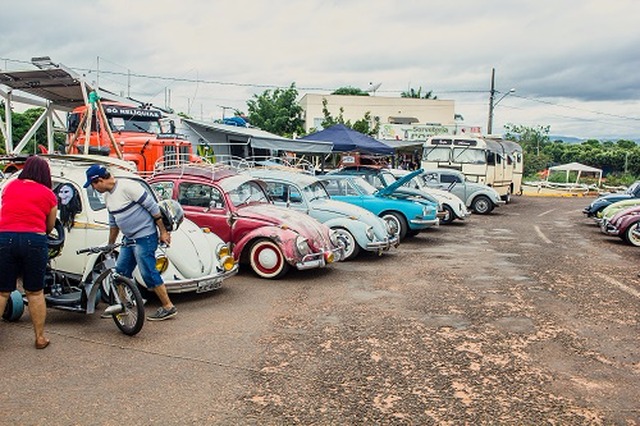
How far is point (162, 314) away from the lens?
653 centimetres

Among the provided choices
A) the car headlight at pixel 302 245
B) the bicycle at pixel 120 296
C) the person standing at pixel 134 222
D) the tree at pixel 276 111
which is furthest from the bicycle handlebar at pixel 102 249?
the tree at pixel 276 111

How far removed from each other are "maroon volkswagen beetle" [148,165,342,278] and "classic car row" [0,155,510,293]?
0.02m

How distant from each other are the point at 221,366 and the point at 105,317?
203 centimetres

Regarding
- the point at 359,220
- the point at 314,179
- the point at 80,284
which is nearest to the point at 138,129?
the point at 314,179

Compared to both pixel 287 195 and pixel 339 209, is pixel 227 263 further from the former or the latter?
pixel 339 209

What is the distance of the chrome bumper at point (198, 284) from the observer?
23.2 ft

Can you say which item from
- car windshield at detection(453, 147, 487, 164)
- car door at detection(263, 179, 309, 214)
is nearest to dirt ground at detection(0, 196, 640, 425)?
car door at detection(263, 179, 309, 214)

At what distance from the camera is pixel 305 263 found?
8.90m

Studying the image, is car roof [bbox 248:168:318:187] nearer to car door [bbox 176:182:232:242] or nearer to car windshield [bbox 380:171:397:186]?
car door [bbox 176:182:232:242]

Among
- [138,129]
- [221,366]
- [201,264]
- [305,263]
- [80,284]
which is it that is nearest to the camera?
[221,366]

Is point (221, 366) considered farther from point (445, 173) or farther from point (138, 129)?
point (445, 173)

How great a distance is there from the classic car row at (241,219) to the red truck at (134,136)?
4.42 meters

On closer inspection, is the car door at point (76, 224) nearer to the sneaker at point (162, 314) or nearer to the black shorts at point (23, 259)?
the sneaker at point (162, 314)

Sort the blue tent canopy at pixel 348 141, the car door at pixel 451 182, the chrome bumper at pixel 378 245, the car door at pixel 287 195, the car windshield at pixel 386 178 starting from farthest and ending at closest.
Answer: the car door at pixel 451 182 → the blue tent canopy at pixel 348 141 → the car windshield at pixel 386 178 → the car door at pixel 287 195 → the chrome bumper at pixel 378 245
